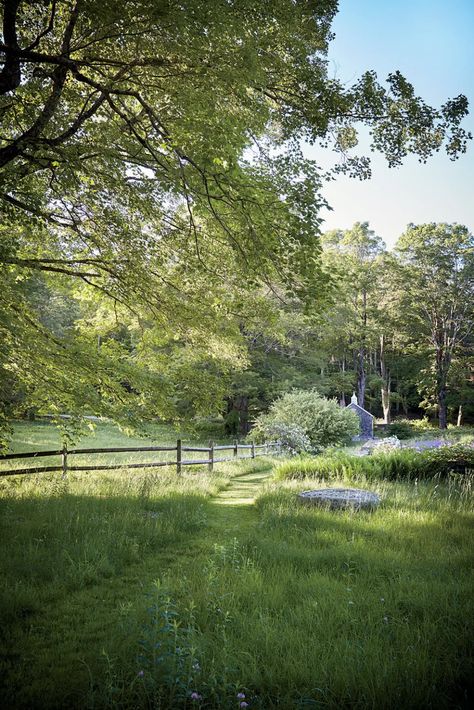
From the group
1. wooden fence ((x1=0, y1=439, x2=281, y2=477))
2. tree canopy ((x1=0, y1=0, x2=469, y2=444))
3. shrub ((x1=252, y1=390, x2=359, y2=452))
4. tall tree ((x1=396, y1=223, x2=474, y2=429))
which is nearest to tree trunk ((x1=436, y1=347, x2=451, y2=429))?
tall tree ((x1=396, y1=223, x2=474, y2=429))

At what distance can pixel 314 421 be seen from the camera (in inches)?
774

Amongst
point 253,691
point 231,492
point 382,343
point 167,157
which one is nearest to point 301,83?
point 167,157

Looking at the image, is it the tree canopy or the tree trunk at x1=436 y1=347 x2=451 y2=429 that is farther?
the tree trunk at x1=436 y1=347 x2=451 y2=429

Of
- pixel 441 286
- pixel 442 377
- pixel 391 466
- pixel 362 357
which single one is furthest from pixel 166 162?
pixel 362 357

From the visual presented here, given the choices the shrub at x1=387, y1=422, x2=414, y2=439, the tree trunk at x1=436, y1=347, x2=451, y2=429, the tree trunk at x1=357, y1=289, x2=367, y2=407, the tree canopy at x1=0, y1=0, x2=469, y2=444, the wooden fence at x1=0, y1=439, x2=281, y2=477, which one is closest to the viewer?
the tree canopy at x1=0, y1=0, x2=469, y2=444

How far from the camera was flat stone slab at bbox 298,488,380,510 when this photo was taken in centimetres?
755

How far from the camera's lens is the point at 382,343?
4347cm

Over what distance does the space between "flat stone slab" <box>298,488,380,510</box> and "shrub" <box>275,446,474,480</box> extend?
8.95ft

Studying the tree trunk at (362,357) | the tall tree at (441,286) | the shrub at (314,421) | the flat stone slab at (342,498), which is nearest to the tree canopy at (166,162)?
the flat stone slab at (342,498)

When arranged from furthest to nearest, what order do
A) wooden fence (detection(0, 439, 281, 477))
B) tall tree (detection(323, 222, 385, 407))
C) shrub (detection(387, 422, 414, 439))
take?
tall tree (detection(323, 222, 385, 407))
shrub (detection(387, 422, 414, 439))
wooden fence (detection(0, 439, 281, 477))

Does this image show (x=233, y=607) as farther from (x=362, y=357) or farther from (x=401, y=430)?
(x=362, y=357)

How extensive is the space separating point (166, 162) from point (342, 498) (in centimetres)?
632

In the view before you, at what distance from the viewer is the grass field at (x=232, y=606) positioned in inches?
110

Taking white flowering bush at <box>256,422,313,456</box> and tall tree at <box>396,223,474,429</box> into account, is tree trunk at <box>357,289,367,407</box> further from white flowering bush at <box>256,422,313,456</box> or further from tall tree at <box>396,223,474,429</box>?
white flowering bush at <box>256,422,313,456</box>
